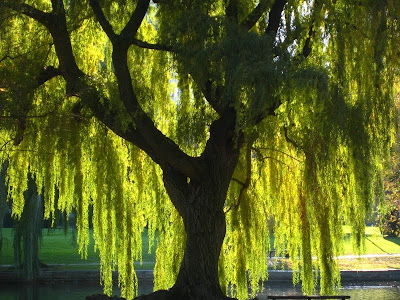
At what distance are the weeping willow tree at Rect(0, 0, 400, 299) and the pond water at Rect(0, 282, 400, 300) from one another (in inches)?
250

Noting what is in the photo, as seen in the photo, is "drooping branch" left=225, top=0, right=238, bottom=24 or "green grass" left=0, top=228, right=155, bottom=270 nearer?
"drooping branch" left=225, top=0, right=238, bottom=24

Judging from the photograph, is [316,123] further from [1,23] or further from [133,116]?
[1,23]

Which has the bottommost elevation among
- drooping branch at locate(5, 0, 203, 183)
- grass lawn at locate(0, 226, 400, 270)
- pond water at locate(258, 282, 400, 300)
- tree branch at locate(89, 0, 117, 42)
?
pond water at locate(258, 282, 400, 300)

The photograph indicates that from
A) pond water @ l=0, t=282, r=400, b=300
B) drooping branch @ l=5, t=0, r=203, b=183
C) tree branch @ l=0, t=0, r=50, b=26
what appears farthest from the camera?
pond water @ l=0, t=282, r=400, b=300

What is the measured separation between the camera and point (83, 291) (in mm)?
16312

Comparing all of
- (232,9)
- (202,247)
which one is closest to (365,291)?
(202,247)

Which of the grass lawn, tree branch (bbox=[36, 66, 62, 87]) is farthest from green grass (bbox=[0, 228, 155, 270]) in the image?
tree branch (bbox=[36, 66, 62, 87])

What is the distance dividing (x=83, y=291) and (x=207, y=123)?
10.0 meters

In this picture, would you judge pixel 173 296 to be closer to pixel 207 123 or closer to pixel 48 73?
pixel 207 123

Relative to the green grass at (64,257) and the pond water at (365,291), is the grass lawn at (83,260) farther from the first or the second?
the pond water at (365,291)

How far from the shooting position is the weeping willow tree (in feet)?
21.4

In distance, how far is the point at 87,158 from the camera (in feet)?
28.8

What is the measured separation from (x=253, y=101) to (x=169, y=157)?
5.15 ft

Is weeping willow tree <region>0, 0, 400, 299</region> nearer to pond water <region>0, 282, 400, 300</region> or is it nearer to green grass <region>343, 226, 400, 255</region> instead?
pond water <region>0, 282, 400, 300</region>
